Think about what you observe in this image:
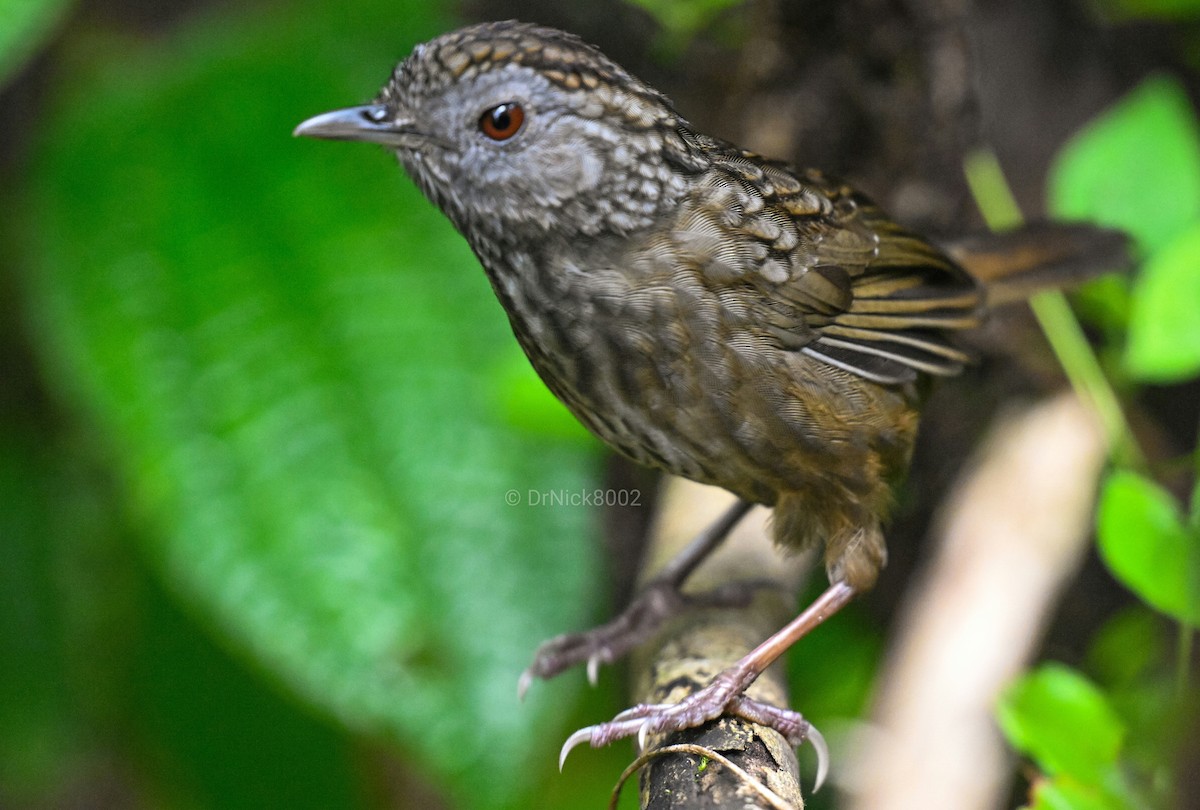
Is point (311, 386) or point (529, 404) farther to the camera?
point (311, 386)

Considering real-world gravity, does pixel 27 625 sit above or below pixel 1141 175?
below

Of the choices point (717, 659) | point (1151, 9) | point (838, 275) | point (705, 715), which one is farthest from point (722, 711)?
point (1151, 9)

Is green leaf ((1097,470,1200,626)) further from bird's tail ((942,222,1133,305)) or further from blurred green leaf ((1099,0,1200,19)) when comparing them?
blurred green leaf ((1099,0,1200,19))

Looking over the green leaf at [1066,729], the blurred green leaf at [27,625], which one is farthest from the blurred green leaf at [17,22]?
the green leaf at [1066,729]

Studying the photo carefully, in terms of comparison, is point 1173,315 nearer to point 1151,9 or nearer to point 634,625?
point 1151,9

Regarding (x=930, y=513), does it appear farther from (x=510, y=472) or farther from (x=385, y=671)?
(x=385, y=671)

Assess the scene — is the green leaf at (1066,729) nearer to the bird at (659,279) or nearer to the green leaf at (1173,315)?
the bird at (659,279)

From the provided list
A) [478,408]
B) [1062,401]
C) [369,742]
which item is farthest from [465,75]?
[369,742]

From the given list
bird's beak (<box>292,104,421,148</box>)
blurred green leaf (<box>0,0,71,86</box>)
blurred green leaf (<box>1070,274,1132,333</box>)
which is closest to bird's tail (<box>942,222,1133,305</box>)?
blurred green leaf (<box>1070,274,1132,333</box>)
